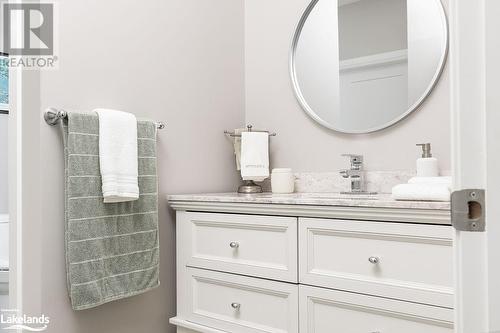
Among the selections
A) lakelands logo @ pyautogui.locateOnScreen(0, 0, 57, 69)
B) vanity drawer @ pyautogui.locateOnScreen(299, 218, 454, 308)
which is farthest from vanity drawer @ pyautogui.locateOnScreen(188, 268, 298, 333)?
lakelands logo @ pyautogui.locateOnScreen(0, 0, 57, 69)

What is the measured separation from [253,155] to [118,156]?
59 cm

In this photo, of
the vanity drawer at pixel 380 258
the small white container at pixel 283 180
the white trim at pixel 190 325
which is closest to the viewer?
the vanity drawer at pixel 380 258

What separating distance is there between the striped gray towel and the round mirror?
75 centimetres

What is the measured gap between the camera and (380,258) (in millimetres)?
1306

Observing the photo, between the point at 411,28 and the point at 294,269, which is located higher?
the point at 411,28

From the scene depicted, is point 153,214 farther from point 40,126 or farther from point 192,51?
point 192,51

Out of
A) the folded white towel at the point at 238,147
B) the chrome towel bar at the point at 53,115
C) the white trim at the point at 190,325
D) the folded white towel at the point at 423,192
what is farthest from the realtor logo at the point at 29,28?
the folded white towel at the point at 423,192

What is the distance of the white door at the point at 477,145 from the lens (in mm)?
552

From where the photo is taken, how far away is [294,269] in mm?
1480

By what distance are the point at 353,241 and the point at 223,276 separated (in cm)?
54

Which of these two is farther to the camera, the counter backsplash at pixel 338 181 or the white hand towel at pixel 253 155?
the white hand towel at pixel 253 155

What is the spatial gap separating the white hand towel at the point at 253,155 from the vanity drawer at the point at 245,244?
313 mm

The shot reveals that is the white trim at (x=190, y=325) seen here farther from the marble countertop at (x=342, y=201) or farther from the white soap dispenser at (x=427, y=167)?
the white soap dispenser at (x=427, y=167)

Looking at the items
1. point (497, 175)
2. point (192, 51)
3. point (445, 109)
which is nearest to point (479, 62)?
point (497, 175)
